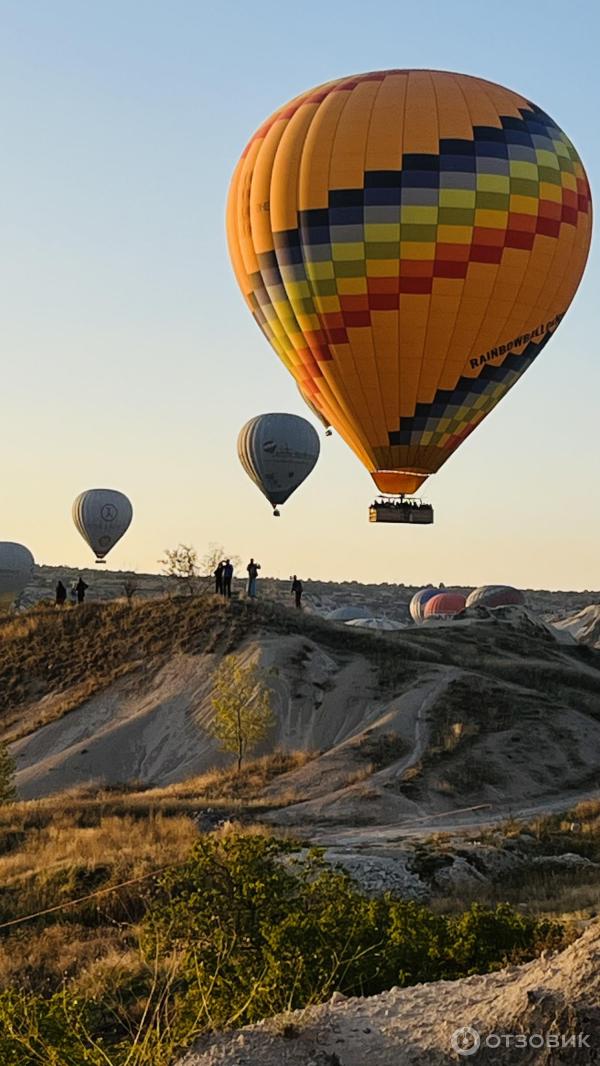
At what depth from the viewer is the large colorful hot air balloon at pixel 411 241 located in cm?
3828

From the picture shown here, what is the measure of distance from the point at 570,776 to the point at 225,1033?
29.8 metres

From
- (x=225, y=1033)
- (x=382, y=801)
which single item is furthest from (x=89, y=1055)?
(x=382, y=801)

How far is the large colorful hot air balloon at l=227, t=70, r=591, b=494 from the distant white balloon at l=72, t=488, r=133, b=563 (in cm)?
4437

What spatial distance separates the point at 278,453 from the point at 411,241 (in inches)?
999

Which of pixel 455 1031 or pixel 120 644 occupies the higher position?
pixel 120 644

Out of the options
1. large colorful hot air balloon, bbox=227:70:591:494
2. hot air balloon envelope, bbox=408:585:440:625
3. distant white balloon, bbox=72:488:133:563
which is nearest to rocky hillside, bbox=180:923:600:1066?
large colorful hot air balloon, bbox=227:70:591:494

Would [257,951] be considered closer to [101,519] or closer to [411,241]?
[411,241]

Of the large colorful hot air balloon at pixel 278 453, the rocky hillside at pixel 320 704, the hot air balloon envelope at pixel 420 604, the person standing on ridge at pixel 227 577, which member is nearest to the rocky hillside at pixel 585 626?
the hot air balloon envelope at pixel 420 604

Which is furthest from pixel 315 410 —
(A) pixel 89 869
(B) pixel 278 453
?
(A) pixel 89 869

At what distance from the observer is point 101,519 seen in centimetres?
8419

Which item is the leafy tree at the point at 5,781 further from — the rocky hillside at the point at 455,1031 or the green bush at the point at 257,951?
the rocky hillside at the point at 455,1031

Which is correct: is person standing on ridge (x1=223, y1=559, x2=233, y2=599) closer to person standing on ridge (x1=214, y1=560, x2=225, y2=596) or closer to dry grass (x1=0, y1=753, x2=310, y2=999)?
person standing on ridge (x1=214, y1=560, x2=225, y2=596)

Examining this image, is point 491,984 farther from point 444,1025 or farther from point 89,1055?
point 89,1055

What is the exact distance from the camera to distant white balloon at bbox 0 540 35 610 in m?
83.9
